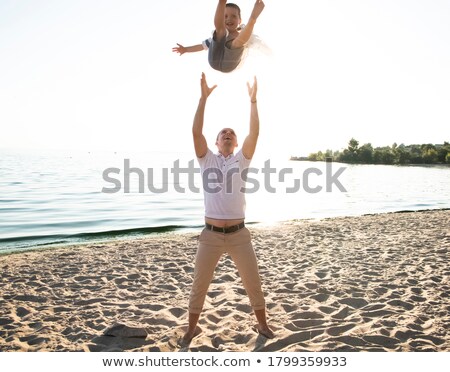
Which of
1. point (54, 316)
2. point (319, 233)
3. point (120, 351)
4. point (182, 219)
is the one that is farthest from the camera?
point (182, 219)

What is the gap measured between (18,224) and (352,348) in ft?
55.8

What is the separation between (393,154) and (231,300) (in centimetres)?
14886

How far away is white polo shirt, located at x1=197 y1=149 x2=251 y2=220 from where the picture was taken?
13.9 ft

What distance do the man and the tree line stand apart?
132 metres

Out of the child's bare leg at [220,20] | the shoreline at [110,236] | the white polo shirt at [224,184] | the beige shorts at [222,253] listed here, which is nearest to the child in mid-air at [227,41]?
the child's bare leg at [220,20]

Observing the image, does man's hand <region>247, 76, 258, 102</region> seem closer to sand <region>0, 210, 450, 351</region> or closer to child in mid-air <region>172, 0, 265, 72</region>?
child in mid-air <region>172, 0, 265, 72</region>

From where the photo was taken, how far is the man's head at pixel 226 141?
4.39 m

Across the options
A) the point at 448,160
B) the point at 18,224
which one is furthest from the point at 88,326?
the point at 448,160

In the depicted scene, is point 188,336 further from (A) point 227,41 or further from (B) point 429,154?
(B) point 429,154

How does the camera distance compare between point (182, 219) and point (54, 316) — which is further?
point (182, 219)

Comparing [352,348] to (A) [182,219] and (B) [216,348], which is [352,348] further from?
(A) [182,219]

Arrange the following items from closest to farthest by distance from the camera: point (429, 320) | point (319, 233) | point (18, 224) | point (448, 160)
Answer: point (429, 320), point (319, 233), point (18, 224), point (448, 160)

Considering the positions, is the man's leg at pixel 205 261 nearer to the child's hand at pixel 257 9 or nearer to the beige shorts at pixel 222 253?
the beige shorts at pixel 222 253
